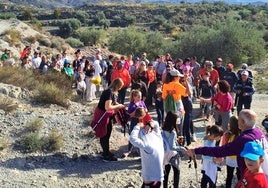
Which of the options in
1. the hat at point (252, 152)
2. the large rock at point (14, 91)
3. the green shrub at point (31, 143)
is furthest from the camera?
the large rock at point (14, 91)

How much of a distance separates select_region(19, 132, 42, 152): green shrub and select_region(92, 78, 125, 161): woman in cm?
136

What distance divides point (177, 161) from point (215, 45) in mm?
27700

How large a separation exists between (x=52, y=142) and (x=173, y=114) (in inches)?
143

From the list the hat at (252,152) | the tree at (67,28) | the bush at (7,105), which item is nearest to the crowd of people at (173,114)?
the hat at (252,152)

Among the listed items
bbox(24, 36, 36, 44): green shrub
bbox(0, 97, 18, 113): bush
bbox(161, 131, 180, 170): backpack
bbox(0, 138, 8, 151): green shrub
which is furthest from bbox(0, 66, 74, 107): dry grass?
bbox(24, 36, 36, 44): green shrub

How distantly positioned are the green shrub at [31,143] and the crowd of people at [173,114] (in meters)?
1.36

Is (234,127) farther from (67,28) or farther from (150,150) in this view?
(67,28)

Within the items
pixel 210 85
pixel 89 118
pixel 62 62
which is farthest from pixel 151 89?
pixel 62 62

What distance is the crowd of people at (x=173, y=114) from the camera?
5411mm

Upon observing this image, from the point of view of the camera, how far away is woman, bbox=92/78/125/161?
29.5ft

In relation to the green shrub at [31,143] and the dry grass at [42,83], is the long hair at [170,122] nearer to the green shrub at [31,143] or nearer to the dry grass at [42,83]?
the green shrub at [31,143]

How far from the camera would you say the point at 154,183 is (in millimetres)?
6852

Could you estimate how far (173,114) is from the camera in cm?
743

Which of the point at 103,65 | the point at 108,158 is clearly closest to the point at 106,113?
the point at 108,158
